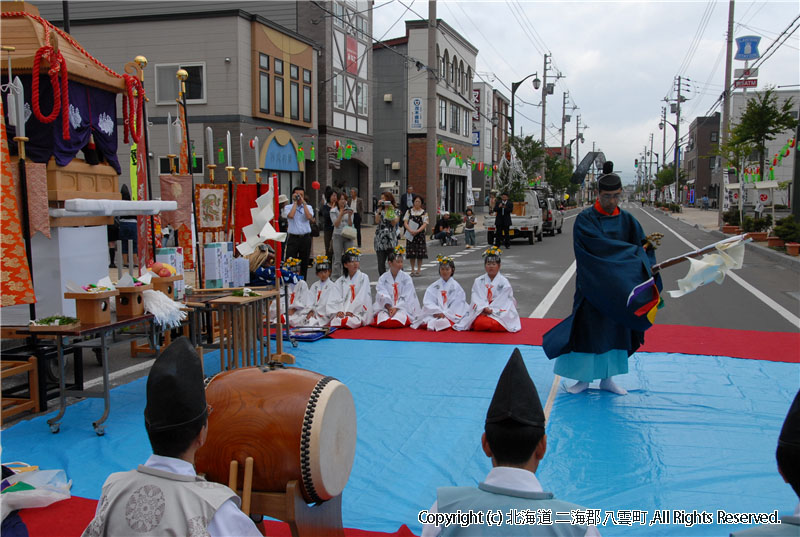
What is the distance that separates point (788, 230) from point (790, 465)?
1835 cm

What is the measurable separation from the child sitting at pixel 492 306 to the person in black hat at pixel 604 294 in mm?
2574

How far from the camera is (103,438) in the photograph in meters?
4.77

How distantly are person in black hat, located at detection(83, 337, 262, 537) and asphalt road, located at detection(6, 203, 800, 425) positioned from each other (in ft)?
14.2

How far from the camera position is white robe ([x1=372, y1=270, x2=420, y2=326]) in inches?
352

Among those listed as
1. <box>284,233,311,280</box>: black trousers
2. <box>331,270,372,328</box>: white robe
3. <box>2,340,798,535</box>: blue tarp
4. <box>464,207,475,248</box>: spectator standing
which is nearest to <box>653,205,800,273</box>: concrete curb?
<box>464,207,475,248</box>: spectator standing

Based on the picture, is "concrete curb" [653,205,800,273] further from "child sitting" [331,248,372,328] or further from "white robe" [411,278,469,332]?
"child sitting" [331,248,372,328]

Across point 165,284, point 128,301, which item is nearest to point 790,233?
point 165,284

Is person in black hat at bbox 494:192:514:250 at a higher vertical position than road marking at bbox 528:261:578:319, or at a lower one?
higher

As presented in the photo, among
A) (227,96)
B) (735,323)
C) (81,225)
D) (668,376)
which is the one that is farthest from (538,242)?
(81,225)

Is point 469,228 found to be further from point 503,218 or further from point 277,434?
point 277,434

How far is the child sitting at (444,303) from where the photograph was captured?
869 centimetres

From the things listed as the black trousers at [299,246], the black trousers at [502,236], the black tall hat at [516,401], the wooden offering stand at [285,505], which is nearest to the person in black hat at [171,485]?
the wooden offering stand at [285,505]

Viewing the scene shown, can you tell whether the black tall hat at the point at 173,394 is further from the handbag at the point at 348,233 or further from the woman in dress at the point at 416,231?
the woman in dress at the point at 416,231

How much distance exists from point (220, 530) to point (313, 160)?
78.1 ft
